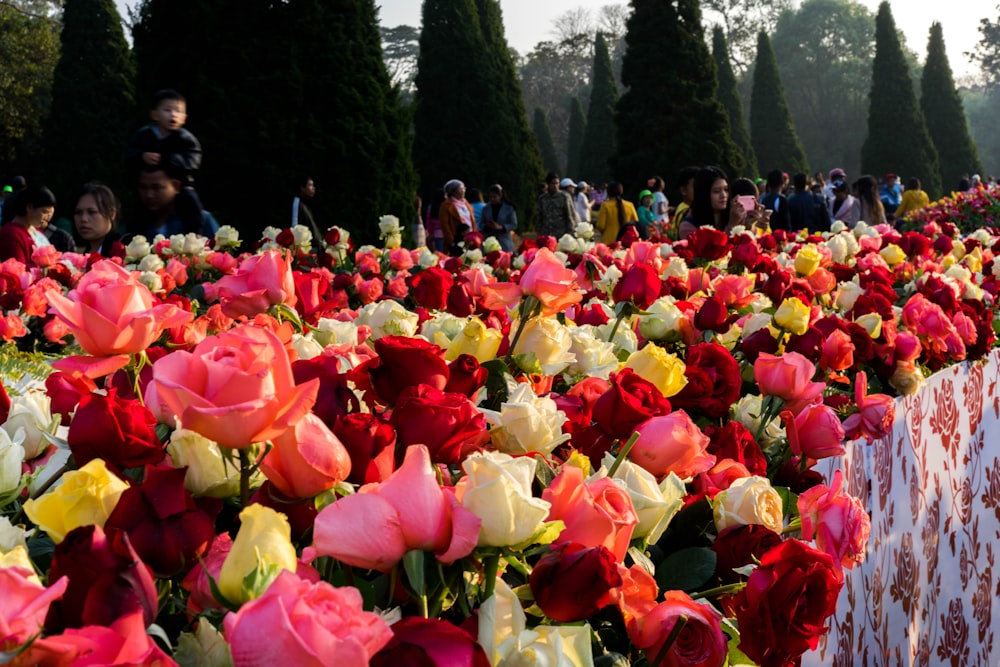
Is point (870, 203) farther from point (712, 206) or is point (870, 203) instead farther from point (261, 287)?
point (261, 287)

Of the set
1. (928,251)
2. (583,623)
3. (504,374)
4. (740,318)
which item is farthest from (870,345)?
(928,251)

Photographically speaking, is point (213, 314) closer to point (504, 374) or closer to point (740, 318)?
point (504, 374)

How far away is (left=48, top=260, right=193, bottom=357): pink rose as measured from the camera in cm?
101

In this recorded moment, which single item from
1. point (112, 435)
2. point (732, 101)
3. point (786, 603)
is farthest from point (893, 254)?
point (732, 101)

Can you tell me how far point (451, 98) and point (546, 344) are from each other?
831 inches

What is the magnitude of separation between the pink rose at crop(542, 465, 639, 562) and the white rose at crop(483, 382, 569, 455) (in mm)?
219

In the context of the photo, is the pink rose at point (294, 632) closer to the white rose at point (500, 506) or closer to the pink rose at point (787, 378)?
the white rose at point (500, 506)

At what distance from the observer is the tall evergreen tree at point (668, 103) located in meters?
20.0

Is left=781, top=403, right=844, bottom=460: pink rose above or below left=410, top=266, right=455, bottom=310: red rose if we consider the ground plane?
below

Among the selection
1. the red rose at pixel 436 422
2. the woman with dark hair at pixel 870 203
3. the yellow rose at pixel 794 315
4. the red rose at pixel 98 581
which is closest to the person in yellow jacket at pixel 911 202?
the woman with dark hair at pixel 870 203

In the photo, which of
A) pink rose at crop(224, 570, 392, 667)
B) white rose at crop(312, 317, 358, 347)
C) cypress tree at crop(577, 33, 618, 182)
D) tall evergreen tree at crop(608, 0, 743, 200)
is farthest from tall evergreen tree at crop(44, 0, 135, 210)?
pink rose at crop(224, 570, 392, 667)

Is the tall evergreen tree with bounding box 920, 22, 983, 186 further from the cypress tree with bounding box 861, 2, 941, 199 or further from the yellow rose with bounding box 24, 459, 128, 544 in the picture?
the yellow rose with bounding box 24, 459, 128, 544

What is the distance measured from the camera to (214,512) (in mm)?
898

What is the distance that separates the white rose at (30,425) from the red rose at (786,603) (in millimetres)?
762
